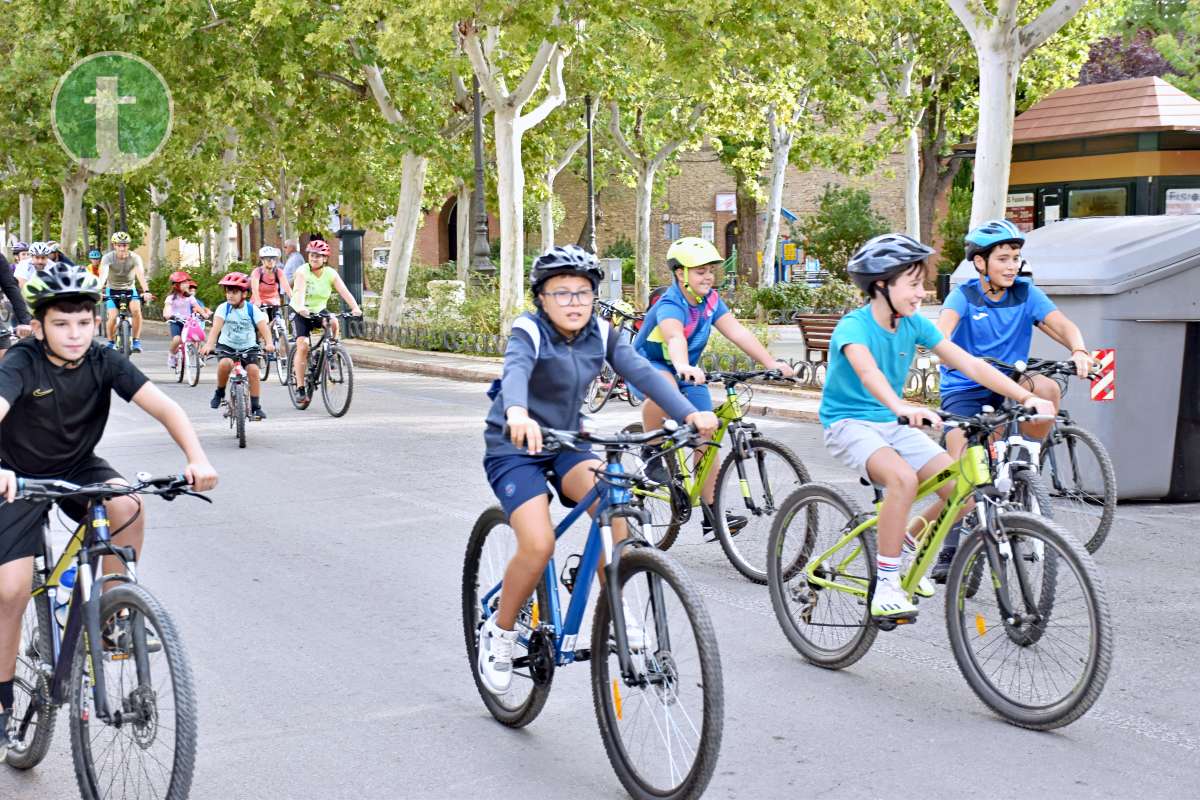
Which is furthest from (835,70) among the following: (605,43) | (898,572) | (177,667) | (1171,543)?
(177,667)

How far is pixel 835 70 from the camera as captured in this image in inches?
1185

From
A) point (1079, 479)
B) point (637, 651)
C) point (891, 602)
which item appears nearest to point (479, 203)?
point (1079, 479)

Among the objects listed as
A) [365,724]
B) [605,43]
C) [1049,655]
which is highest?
[605,43]

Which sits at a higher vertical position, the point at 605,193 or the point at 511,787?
the point at 605,193

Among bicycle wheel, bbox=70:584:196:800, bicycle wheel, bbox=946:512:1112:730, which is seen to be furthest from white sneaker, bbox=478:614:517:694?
bicycle wheel, bbox=946:512:1112:730

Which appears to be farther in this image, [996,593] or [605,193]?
[605,193]

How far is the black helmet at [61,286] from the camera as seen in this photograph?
15.4 ft

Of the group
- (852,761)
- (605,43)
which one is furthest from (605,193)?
(852,761)

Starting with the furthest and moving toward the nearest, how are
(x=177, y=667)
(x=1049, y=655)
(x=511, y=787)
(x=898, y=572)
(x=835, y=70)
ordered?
(x=835, y=70) < (x=898, y=572) < (x=1049, y=655) < (x=511, y=787) < (x=177, y=667)

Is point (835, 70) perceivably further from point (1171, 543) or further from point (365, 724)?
point (365, 724)

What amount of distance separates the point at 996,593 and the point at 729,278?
4053 centimetres

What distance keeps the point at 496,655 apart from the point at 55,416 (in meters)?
1.61

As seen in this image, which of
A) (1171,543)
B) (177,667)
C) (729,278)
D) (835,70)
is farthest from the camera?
(729,278)

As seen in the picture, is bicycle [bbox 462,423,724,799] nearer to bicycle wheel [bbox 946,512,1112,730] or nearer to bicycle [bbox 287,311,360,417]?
bicycle wheel [bbox 946,512,1112,730]
